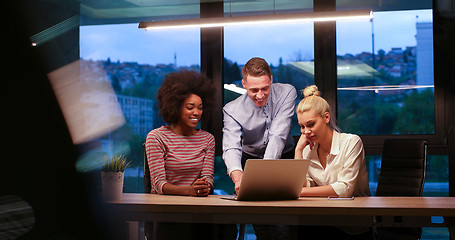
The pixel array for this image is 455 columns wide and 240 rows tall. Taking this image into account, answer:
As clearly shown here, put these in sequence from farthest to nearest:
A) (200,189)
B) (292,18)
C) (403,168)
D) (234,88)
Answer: (234,88) < (292,18) < (403,168) < (200,189)

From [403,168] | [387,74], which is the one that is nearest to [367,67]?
[387,74]

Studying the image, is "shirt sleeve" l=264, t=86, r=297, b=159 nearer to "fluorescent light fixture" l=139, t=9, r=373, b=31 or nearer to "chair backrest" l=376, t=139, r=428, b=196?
"fluorescent light fixture" l=139, t=9, r=373, b=31

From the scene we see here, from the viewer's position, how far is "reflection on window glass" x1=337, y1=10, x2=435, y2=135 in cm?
430

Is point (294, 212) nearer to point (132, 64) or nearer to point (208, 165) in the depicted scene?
point (208, 165)

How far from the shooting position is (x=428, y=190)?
166 inches

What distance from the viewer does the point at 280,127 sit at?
10.6ft

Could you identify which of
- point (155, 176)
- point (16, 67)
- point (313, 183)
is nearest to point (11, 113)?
point (16, 67)

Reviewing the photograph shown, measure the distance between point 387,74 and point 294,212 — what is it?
8.78ft

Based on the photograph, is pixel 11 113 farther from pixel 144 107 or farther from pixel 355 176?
pixel 144 107

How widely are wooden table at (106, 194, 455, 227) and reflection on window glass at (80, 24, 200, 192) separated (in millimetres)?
2528

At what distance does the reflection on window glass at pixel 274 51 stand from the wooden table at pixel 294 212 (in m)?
2.33

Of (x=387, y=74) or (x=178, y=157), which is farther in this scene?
(x=387, y=74)

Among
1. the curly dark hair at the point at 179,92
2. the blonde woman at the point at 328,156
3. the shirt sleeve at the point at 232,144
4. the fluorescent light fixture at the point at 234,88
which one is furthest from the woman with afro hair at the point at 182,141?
the fluorescent light fixture at the point at 234,88

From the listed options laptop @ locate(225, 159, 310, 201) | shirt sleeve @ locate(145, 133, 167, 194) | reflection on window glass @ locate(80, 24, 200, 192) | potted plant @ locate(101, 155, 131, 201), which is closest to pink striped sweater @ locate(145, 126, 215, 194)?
shirt sleeve @ locate(145, 133, 167, 194)
